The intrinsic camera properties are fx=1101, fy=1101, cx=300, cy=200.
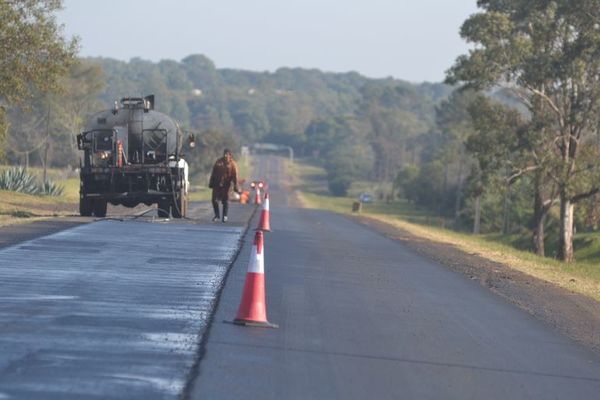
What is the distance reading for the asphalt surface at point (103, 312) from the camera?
7.72m

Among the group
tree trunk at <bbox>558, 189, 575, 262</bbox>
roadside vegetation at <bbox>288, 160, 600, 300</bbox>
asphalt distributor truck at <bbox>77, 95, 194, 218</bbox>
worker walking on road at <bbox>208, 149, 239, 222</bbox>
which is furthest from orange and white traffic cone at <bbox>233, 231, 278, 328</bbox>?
tree trunk at <bbox>558, 189, 575, 262</bbox>

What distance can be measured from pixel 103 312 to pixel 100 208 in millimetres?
16687

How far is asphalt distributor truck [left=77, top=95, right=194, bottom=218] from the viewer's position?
2636 cm

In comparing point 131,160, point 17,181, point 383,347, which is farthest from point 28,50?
point 383,347

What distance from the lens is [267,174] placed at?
482 ft

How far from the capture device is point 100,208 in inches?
1070

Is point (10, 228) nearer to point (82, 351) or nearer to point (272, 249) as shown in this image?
point (272, 249)

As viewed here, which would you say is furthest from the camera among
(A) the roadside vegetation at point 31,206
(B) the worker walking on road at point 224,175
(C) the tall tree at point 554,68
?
(C) the tall tree at point 554,68

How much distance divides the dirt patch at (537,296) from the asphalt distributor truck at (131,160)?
630 cm

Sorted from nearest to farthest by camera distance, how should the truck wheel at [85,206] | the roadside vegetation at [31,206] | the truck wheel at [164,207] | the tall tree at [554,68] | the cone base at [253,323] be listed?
the cone base at [253,323]
the roadside vegetation at [31,206]
the truck wheel at [85,206]
the truck wheel at [164,207]
the tall tree at [554,68]

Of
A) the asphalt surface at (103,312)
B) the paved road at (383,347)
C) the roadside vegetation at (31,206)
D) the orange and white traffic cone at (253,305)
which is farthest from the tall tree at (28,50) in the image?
the orange and white traffic cone at (253,305)

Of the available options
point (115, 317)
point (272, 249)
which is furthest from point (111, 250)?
point (115, 317)

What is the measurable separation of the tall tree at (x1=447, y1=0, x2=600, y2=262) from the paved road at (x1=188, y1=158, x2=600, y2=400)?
67.3ft

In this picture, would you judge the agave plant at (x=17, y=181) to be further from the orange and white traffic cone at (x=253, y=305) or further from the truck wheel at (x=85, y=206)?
the orange and white traffic cone at (x=253, y=305)
